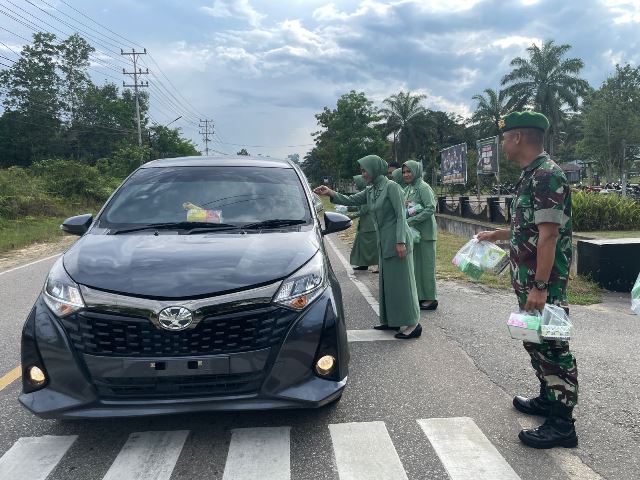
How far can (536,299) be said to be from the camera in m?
2.87

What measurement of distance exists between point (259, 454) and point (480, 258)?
2036 mm

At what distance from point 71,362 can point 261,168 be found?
2315 mm

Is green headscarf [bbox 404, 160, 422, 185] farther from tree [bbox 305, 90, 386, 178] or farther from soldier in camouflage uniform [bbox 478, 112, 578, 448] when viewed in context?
tree [bbox 305, 90, 386, 178]

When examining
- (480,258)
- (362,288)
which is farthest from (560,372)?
(362,288)

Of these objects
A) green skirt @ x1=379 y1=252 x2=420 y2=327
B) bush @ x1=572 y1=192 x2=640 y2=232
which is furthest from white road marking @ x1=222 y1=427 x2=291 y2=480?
bush @ x1=572 y1=192 x2=640 y2=232

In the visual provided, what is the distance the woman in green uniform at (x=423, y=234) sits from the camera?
6.20 meters

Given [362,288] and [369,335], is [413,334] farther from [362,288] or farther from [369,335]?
[362,288]

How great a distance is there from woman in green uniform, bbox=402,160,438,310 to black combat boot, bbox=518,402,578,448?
130 inches

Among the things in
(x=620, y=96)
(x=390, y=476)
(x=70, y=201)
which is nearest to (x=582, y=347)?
(x=390, y=476)

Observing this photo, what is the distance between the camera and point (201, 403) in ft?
8.92

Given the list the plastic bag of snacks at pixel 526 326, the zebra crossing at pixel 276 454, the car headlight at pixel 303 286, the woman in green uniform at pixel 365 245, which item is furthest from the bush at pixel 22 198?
the plastic bag of snacks at pixel 526 326

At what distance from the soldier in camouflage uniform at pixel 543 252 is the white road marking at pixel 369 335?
2106 mm

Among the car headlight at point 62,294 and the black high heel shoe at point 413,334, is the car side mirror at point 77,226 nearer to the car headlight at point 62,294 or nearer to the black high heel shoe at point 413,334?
the car headlight at point 62,294

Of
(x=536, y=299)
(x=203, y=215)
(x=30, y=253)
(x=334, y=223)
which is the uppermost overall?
(x=203, y=215)
